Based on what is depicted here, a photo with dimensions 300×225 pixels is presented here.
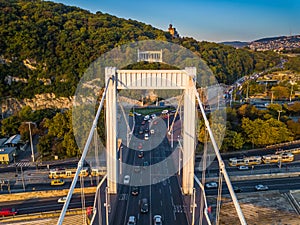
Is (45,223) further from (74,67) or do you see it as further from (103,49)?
(103,49)

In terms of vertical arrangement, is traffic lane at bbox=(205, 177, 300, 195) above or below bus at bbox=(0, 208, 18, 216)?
above

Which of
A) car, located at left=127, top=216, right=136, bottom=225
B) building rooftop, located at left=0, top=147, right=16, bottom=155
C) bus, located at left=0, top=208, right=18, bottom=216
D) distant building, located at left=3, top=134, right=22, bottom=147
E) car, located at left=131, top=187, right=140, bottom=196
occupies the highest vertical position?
distant building, located at left=3, top=134, right=22, bottom=147

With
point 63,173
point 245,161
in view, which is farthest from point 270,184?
point 63,173

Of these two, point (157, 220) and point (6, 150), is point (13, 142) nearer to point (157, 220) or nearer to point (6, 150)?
point (6, 150)

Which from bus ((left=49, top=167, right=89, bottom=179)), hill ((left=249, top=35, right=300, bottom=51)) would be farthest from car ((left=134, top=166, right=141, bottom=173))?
hill ((left=249, top=35, right=300, bottom=51))

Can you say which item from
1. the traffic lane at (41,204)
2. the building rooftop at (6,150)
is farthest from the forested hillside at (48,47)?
the traffic lane at (41,204)

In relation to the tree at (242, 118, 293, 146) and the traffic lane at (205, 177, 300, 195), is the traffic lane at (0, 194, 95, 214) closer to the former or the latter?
the traffic lane at (205, 177, 300, 195)

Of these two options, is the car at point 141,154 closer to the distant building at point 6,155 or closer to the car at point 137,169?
the car at point 137,169
